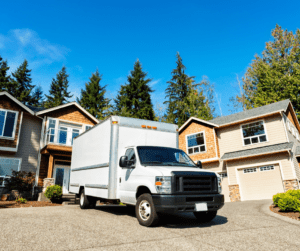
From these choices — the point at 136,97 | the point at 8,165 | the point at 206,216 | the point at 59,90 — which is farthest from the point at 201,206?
the point at 59,90

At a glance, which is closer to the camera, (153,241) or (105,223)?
(153,241)

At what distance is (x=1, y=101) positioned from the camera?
1628 centimetres

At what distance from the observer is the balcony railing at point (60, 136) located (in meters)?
17.5

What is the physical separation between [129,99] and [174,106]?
7.97 metres

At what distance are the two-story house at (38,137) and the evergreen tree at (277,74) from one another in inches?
943

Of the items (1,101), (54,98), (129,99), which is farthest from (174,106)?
(1,101)

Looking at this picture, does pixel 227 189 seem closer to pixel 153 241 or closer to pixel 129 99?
pixel 153 241

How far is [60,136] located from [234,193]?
15.0 m

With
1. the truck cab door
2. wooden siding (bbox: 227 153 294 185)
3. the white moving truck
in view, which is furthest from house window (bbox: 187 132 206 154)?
the truck cab door

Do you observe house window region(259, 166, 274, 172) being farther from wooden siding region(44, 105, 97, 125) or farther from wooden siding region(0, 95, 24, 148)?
wooden siding region(0, 95, 24, 148)

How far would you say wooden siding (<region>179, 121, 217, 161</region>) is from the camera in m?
20.0

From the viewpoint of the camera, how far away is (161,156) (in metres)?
6.77

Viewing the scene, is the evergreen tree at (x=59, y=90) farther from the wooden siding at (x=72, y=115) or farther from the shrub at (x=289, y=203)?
the shrub at (x=289, y=203)

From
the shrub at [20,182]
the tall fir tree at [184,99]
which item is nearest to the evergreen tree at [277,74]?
the tall fir tree at [184,99]
